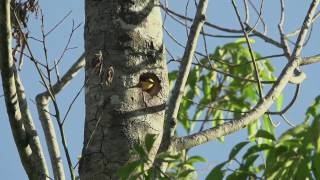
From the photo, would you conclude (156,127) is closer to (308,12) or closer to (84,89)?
(84,89)

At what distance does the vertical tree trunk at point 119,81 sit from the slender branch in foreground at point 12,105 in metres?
0.21

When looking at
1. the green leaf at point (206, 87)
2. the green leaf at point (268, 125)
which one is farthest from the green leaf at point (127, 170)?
the green leaf at point (206, 87)

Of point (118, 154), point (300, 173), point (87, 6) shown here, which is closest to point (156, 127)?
point (118, 154)

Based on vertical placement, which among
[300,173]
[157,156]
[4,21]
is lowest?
[300,173]

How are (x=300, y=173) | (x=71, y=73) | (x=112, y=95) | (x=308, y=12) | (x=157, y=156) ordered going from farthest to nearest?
(x=71, y=73), (x=308, y=12), (x=112, y=95), (x=157, y=156), (x=300, y=173)

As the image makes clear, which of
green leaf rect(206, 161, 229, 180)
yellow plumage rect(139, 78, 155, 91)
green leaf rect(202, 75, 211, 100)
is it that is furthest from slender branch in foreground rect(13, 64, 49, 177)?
green leaf rect(202, 75, 211, 100)

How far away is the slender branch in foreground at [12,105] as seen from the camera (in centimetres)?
229

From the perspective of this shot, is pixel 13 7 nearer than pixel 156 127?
No

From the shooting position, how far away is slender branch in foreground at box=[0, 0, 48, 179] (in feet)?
7.50

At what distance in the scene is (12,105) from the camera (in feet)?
7.66

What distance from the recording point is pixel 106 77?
2260 millimetres

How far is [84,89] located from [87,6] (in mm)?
243

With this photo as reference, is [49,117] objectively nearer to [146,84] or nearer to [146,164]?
[146,84]

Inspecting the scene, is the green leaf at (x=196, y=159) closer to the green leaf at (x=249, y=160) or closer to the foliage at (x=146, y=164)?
the foliage at (x=146, y=164)
